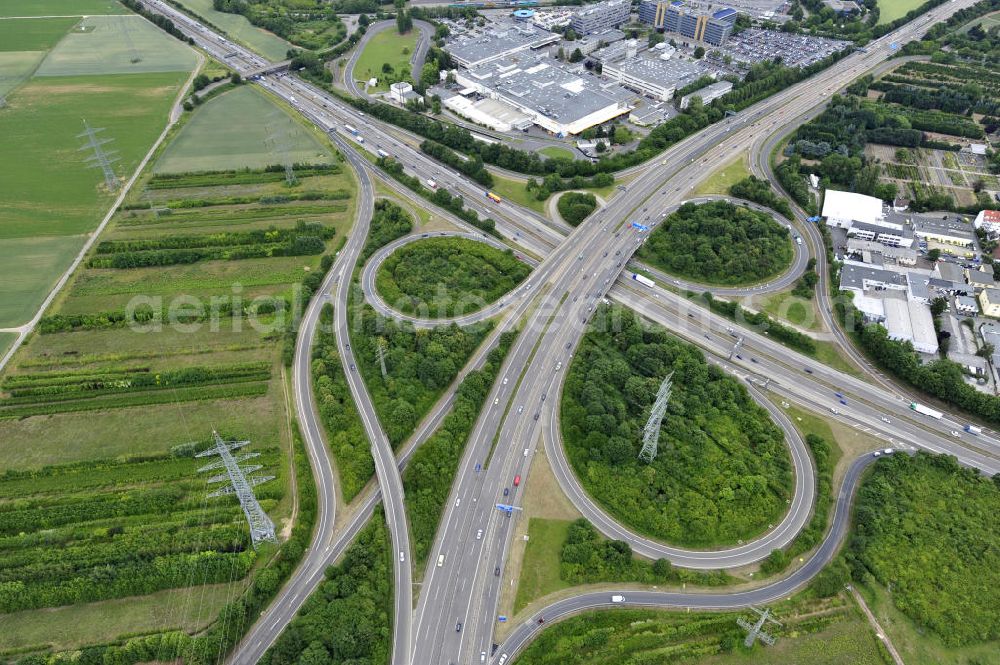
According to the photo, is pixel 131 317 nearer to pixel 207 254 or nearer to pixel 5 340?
pixel 5 340

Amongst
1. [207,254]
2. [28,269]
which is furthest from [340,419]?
[28,269]

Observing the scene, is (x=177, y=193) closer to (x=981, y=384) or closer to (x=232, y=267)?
(x=232, y=267)

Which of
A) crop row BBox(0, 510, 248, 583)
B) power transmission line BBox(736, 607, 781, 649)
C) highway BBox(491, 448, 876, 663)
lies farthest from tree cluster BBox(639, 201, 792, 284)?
crop row BBox(0, 510, 248, 583)

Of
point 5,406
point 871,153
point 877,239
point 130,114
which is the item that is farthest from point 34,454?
point 871,153

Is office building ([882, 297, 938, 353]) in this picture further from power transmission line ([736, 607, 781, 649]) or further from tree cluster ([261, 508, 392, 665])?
tree cluster ([261, 508, 392, 665])

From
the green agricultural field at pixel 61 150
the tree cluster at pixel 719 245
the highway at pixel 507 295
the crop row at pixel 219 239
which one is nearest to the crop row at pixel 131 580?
the highway at pixel 507 295

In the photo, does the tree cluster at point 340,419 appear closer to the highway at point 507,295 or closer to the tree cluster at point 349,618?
the tree cluster at point 349,618

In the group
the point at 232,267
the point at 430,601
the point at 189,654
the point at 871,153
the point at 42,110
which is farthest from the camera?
the point at 42,110
